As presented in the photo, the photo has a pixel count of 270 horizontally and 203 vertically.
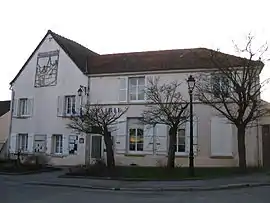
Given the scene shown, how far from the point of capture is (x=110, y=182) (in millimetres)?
21062

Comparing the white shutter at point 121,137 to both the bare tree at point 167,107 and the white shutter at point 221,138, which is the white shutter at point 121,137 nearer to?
the bare tree at point 167,107

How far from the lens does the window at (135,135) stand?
104 feet

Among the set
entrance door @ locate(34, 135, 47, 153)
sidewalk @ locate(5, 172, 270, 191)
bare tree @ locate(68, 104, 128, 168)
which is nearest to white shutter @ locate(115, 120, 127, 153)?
bare tree @ locate(68, 104, 128, 168)

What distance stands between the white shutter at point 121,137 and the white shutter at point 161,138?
2601 millimetres

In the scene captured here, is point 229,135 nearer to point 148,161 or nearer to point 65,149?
point 148,161

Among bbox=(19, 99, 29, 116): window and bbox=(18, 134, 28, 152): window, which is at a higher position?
bbox=(19, 99, 29, 116): window

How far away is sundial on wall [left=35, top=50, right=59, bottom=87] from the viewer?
3562 cm

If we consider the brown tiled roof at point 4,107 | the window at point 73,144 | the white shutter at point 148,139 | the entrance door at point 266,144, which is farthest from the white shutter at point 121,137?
the brown tiled roof at point 4,107

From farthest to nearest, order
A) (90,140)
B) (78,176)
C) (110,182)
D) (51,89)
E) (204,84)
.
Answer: (51,89) < (90,140) < (204,84) < (78,176) < (110,182)

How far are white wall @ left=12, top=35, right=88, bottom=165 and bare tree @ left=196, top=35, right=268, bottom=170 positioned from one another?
37.7 ft

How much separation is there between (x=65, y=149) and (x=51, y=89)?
212 inches

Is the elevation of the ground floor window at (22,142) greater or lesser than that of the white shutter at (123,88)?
lesser

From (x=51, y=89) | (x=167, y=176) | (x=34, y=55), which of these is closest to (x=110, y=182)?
(x=167, y=176)

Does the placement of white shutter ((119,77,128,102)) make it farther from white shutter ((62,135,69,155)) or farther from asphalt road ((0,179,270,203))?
asphalt road ((0,179,270,203))
